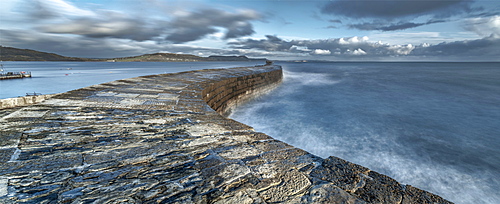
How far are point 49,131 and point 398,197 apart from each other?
12.2 ft

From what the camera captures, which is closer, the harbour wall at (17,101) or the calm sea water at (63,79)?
the harbour wall at (17,101)

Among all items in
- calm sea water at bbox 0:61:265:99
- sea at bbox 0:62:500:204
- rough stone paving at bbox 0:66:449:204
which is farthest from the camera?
calm sea water at bbox 0:61:265:99

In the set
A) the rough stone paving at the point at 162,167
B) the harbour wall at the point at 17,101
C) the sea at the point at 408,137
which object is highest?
the harbour wall at the point at 17,101

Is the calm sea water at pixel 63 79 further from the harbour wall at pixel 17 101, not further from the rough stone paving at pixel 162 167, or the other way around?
the rough stone paving at pixel 162 167

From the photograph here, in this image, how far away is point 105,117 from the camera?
11.2ft

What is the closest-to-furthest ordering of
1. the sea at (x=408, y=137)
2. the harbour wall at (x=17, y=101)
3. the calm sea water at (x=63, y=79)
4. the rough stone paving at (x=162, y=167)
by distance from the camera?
the rough stone paving at (x=162, y=167) → the harbour wall at (x=17, y=101) → the sea at (x=408, y=137) → the calm sea water at (x=63, y=79)

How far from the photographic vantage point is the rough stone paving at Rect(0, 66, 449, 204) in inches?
62.8

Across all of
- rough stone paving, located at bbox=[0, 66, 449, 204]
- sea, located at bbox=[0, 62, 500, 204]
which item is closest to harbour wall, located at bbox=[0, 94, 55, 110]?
rough stone paving, located at bbox=[0, 66, 449, 204]

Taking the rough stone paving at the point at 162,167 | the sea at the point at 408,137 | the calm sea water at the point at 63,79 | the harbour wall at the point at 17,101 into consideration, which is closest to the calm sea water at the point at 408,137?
the sea at the point at 408,137

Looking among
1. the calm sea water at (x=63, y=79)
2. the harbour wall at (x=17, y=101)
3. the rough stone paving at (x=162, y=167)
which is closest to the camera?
the rough stone paving at (x=162, y=167)

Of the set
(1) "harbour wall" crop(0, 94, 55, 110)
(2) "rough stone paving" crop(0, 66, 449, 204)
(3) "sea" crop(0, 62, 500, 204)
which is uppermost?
(1) "harbour wall" crop(0, 94, 55, 110)

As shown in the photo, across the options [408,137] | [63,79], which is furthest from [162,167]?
[63,79]

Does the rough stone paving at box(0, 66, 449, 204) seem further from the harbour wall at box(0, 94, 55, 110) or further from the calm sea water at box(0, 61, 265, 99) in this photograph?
the calm sea water at box(0, 61, 265, 99)

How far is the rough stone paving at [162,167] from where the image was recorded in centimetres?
159
